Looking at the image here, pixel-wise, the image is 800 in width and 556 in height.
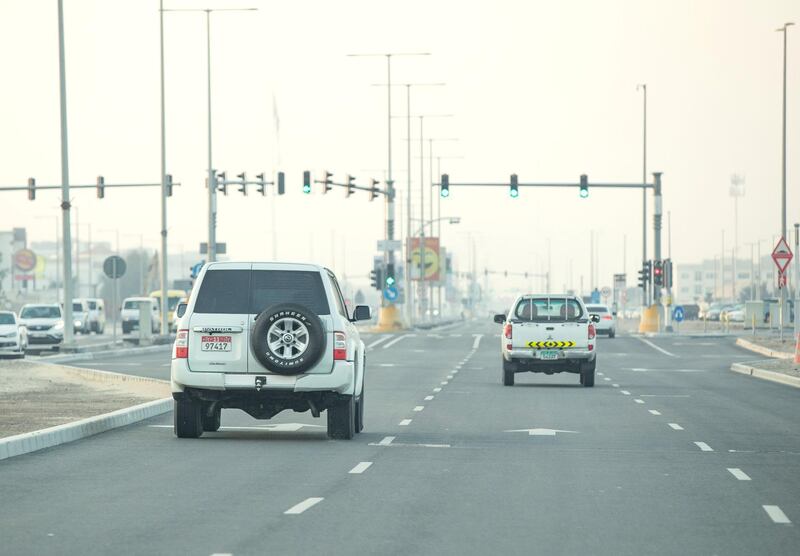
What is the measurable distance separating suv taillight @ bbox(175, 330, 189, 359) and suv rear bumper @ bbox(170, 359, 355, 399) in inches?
2.4

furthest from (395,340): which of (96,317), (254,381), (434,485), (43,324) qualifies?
(434,485)

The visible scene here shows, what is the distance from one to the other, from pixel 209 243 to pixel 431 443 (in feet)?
154

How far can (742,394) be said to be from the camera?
105ft

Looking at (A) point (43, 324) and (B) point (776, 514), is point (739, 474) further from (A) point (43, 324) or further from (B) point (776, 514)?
(A) point (43, 324)

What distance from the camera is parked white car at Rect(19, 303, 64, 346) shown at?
65188 mm

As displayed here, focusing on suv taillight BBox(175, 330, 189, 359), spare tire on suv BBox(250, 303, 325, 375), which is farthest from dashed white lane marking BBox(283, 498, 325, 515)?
suv taillight BBox(175, 330, 189, 359)

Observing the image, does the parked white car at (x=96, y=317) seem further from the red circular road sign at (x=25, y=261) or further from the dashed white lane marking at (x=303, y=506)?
the dashed white lane marking at (x=303, y=506)

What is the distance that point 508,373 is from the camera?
3491 centimetres

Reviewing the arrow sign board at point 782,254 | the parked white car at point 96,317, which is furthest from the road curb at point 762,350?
the parked white car at point 96,317

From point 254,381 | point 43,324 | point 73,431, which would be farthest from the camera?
point 43,324

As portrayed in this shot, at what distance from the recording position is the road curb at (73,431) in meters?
17.9

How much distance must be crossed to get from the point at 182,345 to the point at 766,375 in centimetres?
2327

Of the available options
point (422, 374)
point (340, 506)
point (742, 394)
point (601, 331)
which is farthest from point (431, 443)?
point (601, 331)

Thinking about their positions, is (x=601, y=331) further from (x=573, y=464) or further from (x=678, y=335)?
(x=573, y=464)
